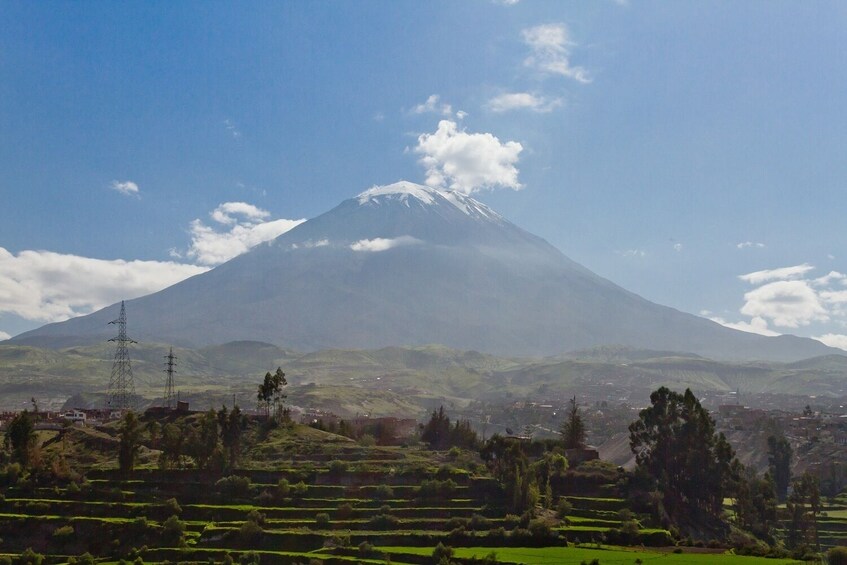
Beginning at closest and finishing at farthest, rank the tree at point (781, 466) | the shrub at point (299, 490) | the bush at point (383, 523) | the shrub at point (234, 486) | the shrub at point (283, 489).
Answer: the bush at point (383, 523) < the shrub at point (283, 489) < the shrub at point (299, 490) < the shrub at point (234, 486) < the tree at point (781, 466)

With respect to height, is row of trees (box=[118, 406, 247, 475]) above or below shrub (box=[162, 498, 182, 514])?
above

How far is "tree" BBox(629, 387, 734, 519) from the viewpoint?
229 feet

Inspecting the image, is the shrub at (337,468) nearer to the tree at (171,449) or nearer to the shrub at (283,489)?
the shrub at (283,489)

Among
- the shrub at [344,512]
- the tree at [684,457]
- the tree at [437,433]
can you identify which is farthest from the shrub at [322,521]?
the tree at [437,433]

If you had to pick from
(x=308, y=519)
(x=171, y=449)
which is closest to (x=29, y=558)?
(x=171, y=449)

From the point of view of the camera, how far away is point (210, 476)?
226ft

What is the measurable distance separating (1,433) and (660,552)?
73.6 metres

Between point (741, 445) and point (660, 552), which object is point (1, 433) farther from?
point (741, 445)

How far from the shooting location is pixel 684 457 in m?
71.7

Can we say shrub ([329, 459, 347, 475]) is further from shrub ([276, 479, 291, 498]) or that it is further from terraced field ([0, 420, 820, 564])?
shrub ([276, 479, 291, 498])

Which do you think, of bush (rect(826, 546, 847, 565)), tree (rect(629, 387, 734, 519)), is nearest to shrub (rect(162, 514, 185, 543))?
tree (rect(629, 387, 734, 519))

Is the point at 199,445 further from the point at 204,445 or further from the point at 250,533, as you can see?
the point at 250,533

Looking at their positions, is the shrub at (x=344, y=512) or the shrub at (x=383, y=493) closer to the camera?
the shrub at (x=344, y=512)

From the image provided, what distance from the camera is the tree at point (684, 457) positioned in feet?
229
